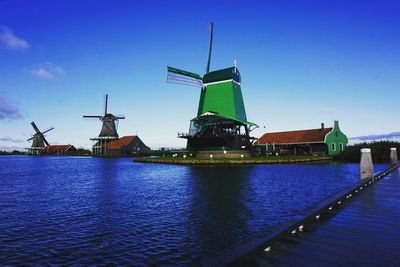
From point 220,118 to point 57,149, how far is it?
101272mm

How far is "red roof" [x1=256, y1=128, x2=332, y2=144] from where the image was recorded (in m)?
54.9

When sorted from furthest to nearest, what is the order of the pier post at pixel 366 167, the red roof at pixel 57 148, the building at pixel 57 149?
the red roof at pixel 57 148 → the building at pixel 57 149 → the pier post at pixel 366 167

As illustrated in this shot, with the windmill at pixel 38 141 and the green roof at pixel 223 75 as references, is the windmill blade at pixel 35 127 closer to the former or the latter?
the windmill at pixel 38 141

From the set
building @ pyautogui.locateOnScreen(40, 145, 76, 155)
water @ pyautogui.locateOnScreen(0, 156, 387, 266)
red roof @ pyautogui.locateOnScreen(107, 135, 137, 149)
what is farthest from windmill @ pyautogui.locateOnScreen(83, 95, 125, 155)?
water @ pyautogui.locateOnScreen(0, 156, 387, 266)

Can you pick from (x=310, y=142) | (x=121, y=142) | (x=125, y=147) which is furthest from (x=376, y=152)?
(x=121, y=142)

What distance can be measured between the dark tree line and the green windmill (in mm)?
15850

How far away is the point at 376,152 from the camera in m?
49.4

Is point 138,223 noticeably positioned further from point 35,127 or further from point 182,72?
point 35,127

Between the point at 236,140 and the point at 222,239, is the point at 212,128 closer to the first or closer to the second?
the point at 236,140

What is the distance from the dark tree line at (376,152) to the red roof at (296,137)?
4810 mm

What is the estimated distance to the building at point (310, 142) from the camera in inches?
2147

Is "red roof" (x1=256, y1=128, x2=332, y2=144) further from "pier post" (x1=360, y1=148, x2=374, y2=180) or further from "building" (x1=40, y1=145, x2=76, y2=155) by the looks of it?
"building" (x1=40, y1=145, x2=76, y2=155)

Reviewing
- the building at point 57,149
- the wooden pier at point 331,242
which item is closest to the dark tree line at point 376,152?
the wooden pier at point 331,242

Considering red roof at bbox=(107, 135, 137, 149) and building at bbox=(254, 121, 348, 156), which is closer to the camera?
building at bbox=(254, 121, 348, 156)
